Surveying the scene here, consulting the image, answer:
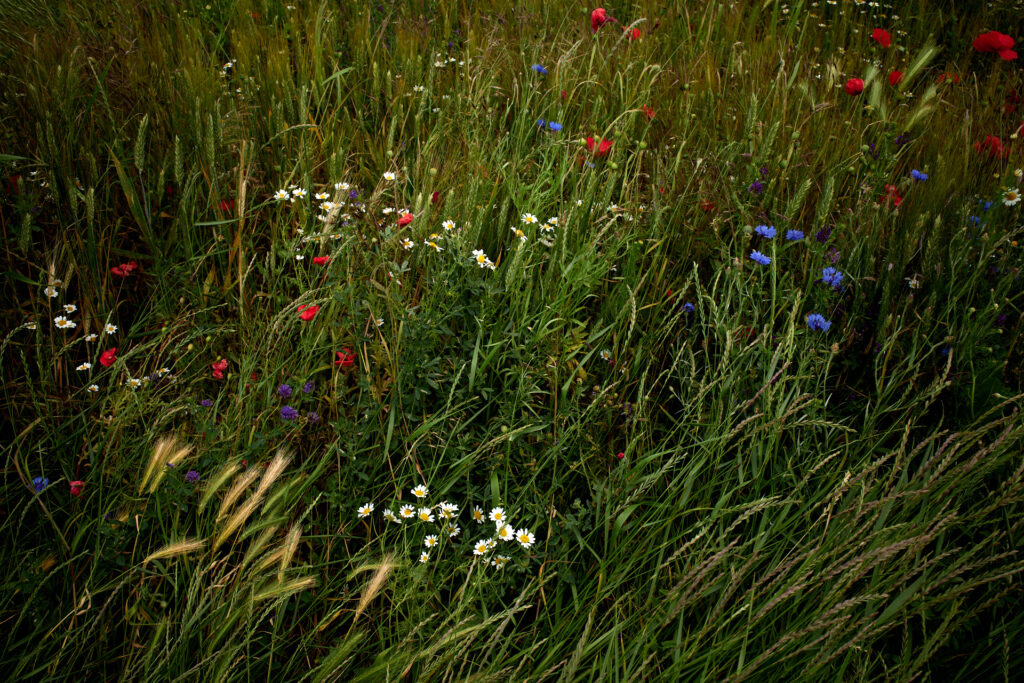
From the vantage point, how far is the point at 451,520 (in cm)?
134

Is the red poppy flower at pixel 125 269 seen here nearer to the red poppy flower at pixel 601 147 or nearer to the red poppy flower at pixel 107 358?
the red poppy flower at pixel 107 358

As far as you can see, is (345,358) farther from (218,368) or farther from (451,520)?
(451,520)

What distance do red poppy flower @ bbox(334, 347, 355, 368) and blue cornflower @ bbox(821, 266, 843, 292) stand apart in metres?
1.27

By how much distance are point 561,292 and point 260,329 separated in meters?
0.75

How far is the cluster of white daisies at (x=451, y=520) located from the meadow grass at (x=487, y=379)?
0.01m

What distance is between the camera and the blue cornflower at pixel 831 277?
1.68 metres

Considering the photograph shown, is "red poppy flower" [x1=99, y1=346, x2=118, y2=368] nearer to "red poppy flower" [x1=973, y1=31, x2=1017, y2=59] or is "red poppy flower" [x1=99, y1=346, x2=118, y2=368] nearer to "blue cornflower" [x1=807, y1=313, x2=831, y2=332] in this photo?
"blue cornflower" [x1=807, y1=313, x2=831, y2=332]

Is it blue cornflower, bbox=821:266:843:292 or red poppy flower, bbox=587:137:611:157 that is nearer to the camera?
blue cornflower, bbox=821:266:843:292

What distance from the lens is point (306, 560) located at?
129 cm

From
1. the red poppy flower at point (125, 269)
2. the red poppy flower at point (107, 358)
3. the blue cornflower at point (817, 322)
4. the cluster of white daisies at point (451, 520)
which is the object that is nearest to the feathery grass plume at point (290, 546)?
the cluster of white daisies at point (451, 520)

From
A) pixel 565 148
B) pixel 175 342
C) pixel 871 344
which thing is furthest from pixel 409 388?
pixel 871 344

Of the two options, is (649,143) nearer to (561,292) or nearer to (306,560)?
(561,292)

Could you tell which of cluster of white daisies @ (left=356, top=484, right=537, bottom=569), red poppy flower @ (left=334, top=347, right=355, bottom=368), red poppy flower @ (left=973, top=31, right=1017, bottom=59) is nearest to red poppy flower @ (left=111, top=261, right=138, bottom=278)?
red poppy flower @ (left=334, top=347, right=355, bottom=368)

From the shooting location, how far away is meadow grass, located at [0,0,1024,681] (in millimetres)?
1097
